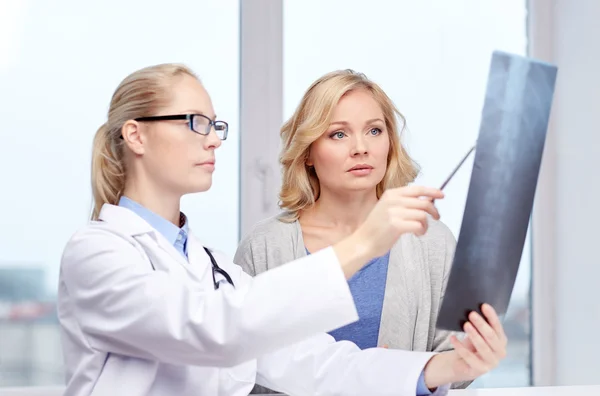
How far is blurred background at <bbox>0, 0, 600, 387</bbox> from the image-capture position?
2.74 m

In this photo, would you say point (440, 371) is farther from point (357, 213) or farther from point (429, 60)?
point (429, 60)

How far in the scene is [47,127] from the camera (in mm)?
2748

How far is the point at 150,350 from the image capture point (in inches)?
46.8

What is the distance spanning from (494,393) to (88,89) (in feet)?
6.04

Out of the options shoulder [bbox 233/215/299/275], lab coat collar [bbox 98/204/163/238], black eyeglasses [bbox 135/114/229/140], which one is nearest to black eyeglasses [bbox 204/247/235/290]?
lab coat collar [bbox 98/204/163/238]

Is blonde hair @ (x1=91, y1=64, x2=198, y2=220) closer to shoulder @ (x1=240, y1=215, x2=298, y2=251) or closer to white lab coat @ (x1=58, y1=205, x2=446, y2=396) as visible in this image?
white lab coat @ (x1=58, y1=205, x2=446, y2=396)

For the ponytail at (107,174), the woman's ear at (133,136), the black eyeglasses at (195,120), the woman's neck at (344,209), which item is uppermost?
the black eyeglasses at (195,120)

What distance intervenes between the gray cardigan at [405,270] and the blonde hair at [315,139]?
9 cm

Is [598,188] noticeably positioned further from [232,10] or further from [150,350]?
[150,350]

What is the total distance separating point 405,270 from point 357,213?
20cm

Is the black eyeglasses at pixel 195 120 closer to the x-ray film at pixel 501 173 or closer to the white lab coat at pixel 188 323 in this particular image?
the white lab coat at pixel 188 323

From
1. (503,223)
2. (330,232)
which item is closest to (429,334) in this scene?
(330,232)

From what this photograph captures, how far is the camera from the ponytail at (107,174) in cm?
147

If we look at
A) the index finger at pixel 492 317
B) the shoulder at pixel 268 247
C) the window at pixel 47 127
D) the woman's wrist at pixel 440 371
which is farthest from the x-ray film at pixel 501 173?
the window at pixel 47 127
